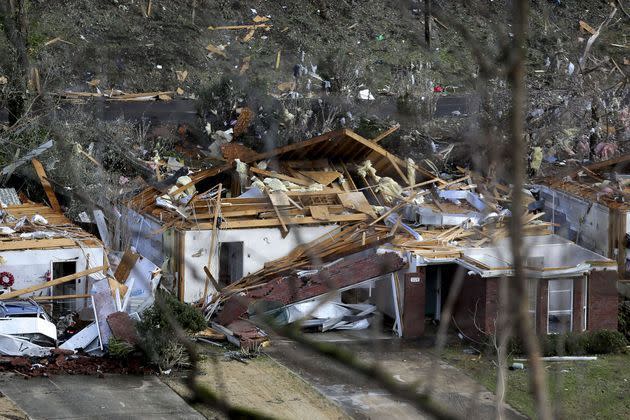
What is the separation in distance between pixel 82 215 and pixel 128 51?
52.7 feet

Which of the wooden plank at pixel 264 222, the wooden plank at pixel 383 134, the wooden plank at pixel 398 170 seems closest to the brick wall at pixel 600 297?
the wooden plank at pixel 264 222

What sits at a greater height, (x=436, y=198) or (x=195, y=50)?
(x=195, y=50)

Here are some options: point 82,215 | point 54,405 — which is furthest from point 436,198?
point 54,405

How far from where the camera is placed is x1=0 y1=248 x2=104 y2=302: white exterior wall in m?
16.8

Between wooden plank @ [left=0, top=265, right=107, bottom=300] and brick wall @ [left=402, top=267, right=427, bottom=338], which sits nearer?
wooden plank @ [left=0, top=265, right=107, bottom=300]

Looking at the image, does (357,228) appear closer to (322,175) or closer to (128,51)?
(322,175)

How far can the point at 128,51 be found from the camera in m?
35.2

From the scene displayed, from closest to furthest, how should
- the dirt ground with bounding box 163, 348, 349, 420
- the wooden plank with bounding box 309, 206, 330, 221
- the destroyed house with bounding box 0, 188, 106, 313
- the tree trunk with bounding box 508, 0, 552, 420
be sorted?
1. the tree trunk with bounding box 508, 0, 552, 420
2. the dirt ground with bounding box 163, 348, 349, 420
3. the destroyed house with bounding box 0, 188, 106, 313
4. the wooden plank with bounding box 309, 206, 330, 221

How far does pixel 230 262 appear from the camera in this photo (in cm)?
1967

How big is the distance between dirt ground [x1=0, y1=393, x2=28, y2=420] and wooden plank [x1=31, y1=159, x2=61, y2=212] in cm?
696

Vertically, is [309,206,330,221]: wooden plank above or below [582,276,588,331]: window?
above

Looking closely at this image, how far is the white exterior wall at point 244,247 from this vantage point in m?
18.7

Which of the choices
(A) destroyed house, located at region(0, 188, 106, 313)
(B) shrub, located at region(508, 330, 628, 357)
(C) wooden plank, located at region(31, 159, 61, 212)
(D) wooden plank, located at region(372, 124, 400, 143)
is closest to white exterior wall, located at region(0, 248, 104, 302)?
(A) destroyed house, located at region(0, 188, 106, 313)

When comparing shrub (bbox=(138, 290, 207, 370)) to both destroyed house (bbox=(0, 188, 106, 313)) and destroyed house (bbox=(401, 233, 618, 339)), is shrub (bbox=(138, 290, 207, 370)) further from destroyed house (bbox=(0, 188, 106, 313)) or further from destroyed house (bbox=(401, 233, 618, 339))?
destroyed house (bbox=(401, 233, 618, 339))
